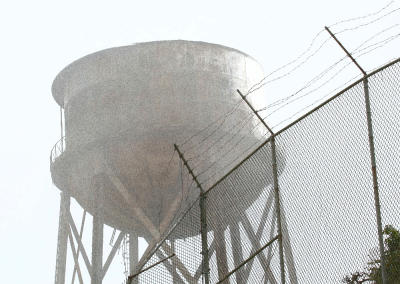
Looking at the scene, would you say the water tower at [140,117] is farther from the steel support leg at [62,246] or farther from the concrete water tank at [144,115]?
the steel support leg at [62,246]

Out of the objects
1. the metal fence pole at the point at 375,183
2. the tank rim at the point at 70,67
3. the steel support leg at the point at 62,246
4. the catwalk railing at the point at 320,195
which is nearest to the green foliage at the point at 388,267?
the catwalk railing at the point at 320,195

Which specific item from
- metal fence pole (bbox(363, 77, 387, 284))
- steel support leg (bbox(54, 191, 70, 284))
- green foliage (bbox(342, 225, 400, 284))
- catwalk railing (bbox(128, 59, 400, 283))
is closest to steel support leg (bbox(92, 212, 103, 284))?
steel support leg (bbox(54, 191, 70, 284))

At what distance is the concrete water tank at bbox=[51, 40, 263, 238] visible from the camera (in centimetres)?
2042

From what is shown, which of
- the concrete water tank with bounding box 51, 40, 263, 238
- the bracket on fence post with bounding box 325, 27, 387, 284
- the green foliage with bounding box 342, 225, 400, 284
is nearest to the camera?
the bracket on fence post with bounding box 325, 27, 387, 284

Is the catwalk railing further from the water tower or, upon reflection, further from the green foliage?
the water tower

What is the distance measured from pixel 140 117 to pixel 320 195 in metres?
12.4

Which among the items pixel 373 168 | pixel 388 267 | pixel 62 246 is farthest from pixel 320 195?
pixel 62 246

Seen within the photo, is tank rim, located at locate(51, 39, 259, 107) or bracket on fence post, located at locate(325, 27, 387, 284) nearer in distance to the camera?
bracket on fence post, located at locate(325, 27, 387, 284)

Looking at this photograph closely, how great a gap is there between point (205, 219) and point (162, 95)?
1010 centimetres

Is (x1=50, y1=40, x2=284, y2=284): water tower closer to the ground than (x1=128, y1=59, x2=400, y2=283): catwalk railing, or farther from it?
farther from it

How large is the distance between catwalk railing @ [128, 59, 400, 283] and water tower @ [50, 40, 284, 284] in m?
9.74

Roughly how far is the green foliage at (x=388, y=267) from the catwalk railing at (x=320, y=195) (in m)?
0.07

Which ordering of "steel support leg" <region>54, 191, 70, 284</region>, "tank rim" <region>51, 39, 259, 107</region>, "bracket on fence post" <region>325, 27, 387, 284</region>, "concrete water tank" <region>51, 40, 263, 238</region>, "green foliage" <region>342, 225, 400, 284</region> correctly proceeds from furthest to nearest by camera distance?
"steel support leg" <region>54, 191, 70, 284</region>, "tank rim" <region>51, 39, 259, 107</region>, "concrete water tank" <region>51, 40, 263, 238</region>, "green foliage" <region>342, 225, 400, 284</region>, "bracket on fence post" <region>325, 27, 387, 284</region>

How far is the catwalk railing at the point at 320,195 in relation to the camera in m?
7.95
